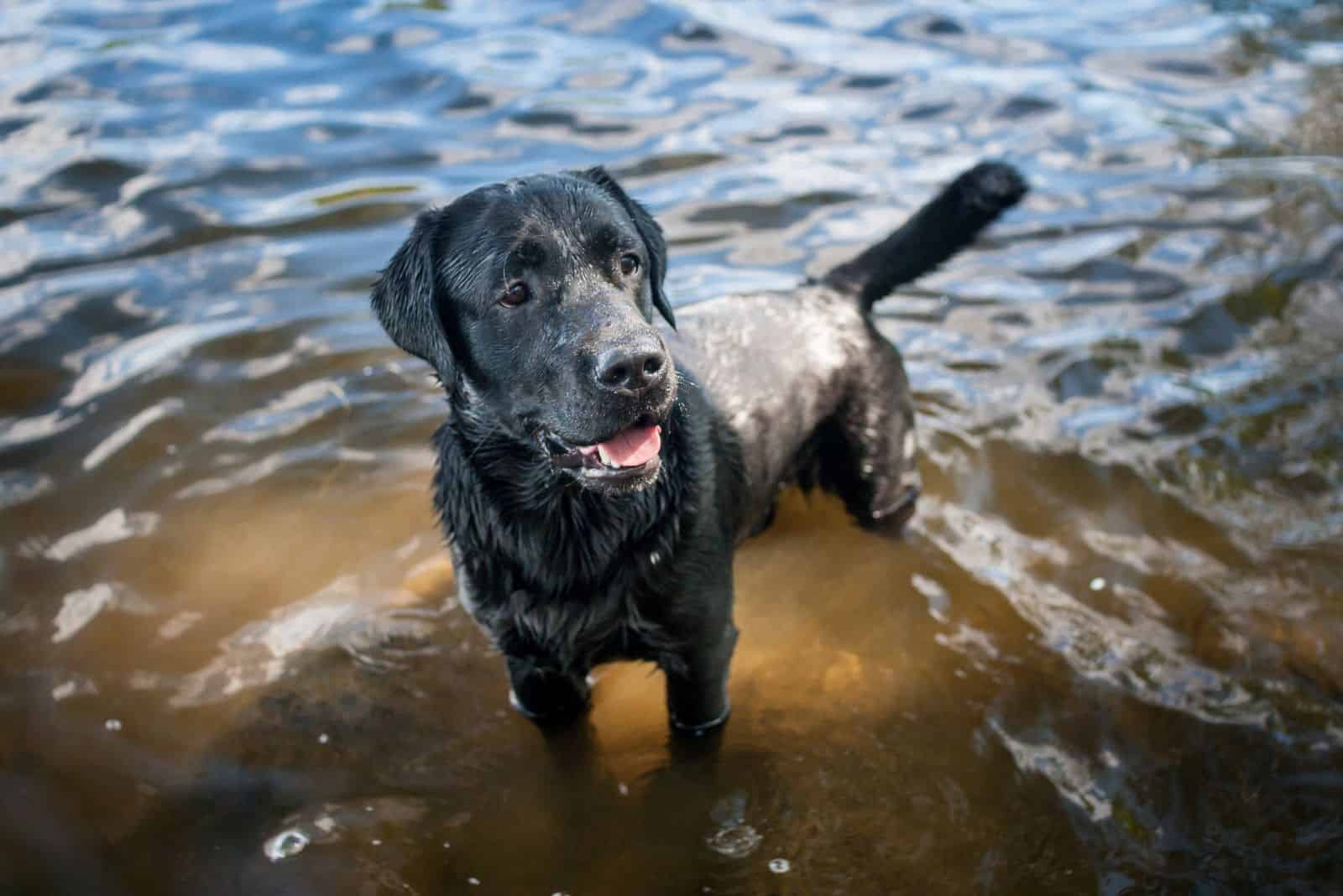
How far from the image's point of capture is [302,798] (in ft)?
11.1

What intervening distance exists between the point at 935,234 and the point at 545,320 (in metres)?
2.02

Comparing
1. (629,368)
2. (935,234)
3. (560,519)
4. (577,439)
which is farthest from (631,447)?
(935,234)

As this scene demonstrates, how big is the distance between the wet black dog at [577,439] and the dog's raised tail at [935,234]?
0.90 metres

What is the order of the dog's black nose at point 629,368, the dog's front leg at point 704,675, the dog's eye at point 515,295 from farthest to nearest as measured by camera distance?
1. the dog's front leg at point 704,675
2. the dog's eye at point 515,295
3. the dog's black nose at point 629,368

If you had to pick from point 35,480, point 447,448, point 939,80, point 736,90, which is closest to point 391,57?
point 736,90

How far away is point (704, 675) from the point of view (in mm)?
3277

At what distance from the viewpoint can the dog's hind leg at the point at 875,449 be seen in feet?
13.4

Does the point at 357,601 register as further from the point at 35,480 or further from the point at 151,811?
the point at 35,480

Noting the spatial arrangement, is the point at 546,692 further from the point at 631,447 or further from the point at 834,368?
the point at 834,368

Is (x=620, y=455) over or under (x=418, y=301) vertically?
under

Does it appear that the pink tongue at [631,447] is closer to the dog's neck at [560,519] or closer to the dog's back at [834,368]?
the dog's neck at [560,519]

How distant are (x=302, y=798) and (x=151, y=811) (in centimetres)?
47

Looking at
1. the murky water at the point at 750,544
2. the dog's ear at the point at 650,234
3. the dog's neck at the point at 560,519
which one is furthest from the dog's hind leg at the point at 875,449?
the dog's neck at the point at 560,519

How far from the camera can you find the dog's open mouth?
2.68 meters
